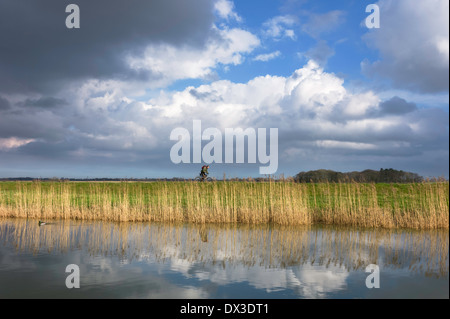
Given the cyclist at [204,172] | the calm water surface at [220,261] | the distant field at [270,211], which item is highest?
the cyclist at [204,172]

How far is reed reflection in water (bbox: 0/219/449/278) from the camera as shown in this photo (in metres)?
11.2

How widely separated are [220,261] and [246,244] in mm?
2550

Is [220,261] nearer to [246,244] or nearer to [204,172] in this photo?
[246,244]

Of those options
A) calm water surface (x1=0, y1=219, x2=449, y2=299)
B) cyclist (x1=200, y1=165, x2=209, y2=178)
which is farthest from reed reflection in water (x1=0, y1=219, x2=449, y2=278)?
cyclist (x1=200, y1=165, x2=209, y2=178)

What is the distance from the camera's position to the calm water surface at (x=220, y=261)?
8492 millimetres

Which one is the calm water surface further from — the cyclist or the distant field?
the cyclist

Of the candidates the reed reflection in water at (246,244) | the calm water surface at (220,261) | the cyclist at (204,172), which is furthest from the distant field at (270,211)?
the cyclist at (204,172)

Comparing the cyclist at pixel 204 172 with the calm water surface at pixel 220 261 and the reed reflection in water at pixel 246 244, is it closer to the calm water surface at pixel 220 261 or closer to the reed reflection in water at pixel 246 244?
the reed reflection in water at pixel 246 244

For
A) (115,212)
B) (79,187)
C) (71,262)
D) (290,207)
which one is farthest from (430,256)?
(79,187)

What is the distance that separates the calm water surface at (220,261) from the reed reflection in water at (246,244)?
1.4 inches

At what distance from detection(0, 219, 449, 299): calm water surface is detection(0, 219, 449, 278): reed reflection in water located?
3 centimetres

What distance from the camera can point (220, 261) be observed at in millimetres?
11055
